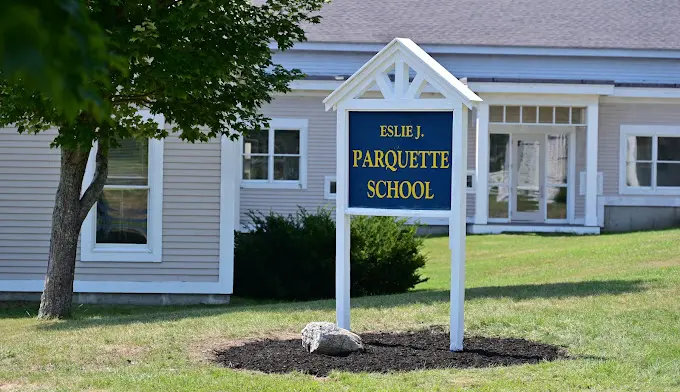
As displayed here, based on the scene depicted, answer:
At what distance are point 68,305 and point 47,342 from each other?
3.12 meters

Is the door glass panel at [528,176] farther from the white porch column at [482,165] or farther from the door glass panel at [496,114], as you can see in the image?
the white porch column at [482,165]

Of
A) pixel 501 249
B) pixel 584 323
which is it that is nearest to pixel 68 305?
pixel 584 323

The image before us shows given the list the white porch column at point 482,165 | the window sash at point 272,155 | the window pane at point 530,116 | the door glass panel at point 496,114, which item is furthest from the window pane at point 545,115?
the window sash at point 272,155

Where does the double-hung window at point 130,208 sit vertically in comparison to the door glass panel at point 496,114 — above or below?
below

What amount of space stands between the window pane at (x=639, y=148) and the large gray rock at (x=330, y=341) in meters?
19.2

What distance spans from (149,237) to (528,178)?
45.9 feet

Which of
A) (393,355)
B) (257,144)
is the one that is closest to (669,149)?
(257,144)

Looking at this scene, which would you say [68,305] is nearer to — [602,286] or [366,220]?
[366,220]

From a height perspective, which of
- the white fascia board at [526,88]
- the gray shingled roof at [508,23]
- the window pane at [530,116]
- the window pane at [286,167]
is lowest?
the window pane at [286,167]

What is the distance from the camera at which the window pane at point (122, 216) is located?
49.9 feet

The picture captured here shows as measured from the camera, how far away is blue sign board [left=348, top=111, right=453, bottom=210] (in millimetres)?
8547

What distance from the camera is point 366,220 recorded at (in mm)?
16438

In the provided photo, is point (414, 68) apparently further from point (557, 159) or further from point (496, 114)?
point (557, 159)

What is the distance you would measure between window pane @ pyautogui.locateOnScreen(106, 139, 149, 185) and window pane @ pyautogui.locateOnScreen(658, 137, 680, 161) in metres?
15.8
